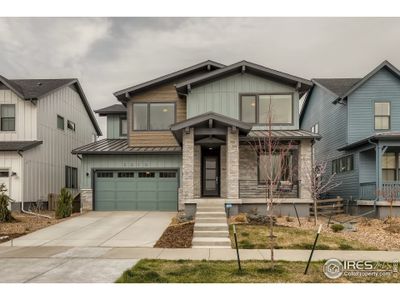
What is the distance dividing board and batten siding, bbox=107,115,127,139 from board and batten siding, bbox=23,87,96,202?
3.27 m

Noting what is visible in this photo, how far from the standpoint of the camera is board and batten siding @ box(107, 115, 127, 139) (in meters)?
24.3

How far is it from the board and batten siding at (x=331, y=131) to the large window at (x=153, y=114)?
975 cm

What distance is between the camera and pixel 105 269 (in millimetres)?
8719

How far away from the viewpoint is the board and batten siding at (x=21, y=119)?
2150 cm

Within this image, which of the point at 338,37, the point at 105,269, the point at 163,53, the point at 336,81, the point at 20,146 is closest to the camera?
the point at 105,269

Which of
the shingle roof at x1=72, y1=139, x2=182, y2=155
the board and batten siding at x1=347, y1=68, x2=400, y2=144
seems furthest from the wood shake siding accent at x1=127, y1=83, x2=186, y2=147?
the board and batten siding at x1=347, y1=68, x2=400, y2=144

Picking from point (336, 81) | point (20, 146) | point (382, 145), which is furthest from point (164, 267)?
point (336, 81)

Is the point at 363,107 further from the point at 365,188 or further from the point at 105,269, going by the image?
the point at 105,269

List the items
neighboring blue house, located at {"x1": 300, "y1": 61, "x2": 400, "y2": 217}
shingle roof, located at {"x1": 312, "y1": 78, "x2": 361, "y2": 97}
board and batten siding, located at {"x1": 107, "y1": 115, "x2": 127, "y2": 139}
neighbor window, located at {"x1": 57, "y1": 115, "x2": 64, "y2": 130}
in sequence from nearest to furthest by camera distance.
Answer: neighboring blue house, located at {"x1": 300, "y1": 61, "x2": 400, "y2": 217} → shingle roof, located at {"x1": 312, "y1": 78, "x2": 361, "y2": 97} → board and batten siding, located at {"x1": 107, "y1": 115, "x2": 127, "y2": 139} → neighbor window, located at {"x1": 57, "y1": 115, "x2": 64, "y2": 130}

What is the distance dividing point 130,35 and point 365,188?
13.7 m

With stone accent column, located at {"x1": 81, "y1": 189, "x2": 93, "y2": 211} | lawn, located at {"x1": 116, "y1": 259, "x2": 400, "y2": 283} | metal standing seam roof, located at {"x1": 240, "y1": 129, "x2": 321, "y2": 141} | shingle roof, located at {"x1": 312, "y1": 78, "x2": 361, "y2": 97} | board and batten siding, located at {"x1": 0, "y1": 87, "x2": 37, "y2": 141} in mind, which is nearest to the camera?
lawn, located at {"x1": 116, "y1": 259, "x2": 400, "y2": 283}

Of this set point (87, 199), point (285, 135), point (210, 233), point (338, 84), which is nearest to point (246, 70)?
point (285, 135)

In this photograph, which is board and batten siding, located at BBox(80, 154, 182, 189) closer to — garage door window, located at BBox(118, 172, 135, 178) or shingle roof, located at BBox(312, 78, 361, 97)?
garage door window, located at BBox(118, 172, 135, 178)

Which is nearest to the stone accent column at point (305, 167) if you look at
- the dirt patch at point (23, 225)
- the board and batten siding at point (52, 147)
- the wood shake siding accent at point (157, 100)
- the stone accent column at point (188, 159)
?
the stone accent column at point (188, 159)
